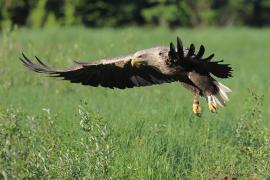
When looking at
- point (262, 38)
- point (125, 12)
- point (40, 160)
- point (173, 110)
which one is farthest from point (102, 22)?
point (40, 160)

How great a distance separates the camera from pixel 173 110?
28.7ft

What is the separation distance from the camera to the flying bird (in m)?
7.29

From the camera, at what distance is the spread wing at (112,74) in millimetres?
8242

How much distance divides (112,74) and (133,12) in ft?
115

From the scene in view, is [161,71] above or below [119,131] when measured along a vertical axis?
above

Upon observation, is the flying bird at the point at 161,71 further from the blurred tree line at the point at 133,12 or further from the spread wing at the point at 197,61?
the blurred tree line at the point at 133,12

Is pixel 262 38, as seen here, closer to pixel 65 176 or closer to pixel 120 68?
pixel 120 68

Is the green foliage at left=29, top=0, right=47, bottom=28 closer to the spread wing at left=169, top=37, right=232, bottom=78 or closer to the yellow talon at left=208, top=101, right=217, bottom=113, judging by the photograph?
the spread wing at left=169, top=37, right=232, bottom=78

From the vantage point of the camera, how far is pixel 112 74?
866cm

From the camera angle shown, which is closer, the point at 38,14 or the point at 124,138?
the point at 124,138

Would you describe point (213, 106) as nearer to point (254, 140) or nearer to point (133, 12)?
point (254, 140)

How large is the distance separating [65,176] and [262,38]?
22.8 m

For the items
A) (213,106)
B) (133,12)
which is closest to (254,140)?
(213,106)

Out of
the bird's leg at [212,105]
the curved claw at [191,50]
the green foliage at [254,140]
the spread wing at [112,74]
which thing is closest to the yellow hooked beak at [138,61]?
the spread wing at [112,74]
